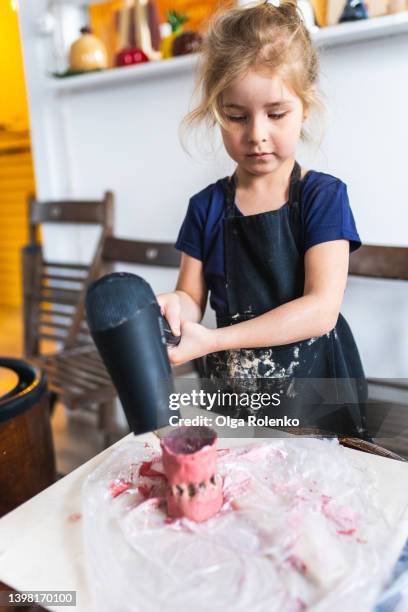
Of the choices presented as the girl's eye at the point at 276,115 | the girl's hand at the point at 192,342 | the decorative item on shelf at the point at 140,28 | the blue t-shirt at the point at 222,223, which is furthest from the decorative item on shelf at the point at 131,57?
the girl's hand at the point at 192,342

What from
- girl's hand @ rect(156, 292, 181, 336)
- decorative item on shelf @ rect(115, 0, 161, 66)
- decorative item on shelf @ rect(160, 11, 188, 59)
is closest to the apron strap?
girl's hand @ rect(156, 292, 181, 336)

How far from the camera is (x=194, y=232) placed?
27.3 inches

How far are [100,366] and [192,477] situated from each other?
2.98 ft

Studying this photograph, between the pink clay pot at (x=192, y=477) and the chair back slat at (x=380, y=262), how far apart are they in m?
0.46

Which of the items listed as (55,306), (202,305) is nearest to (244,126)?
(202,305)

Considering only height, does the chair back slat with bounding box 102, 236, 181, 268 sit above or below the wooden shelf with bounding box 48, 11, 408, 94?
below

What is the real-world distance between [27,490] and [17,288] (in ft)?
7.24

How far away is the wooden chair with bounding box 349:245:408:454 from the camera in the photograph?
78cm

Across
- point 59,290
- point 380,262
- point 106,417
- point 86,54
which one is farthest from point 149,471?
point 59,290

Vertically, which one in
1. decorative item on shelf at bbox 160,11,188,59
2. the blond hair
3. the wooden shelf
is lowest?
the blond hair

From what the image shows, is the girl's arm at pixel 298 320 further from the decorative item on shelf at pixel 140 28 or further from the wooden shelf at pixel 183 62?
the decorative item on shelf at pixel 140 28

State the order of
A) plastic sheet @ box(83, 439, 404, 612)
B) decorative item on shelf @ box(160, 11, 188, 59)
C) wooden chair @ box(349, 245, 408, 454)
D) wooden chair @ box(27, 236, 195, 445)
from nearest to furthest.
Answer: plastic sheet @ box(83, 439, 404, 612), wooden chair @ box(349, 245, 408, 454), decorative item on shelf @ box(160, 11, 188, 59), wooden chair @ box(27, 236, 195, 445)

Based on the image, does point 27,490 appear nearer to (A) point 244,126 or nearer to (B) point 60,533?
(B) point 60,533

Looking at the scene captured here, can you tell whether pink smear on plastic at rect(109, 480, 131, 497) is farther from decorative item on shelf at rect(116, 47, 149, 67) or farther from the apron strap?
decorative item on shelf at rect(116, 47, 149, 67)
